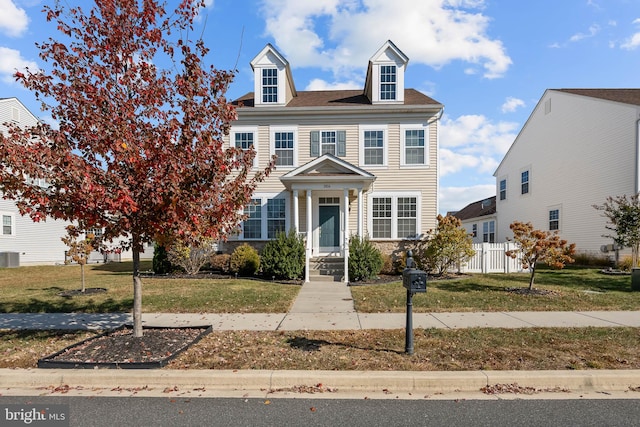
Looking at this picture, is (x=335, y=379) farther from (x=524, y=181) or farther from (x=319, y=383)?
(x=524, y=181)

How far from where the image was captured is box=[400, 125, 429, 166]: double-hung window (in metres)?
16.1

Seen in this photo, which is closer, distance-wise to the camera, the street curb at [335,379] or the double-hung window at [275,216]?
the street curb at [335,379]

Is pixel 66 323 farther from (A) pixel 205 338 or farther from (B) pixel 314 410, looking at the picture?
(B) pixel 314 410

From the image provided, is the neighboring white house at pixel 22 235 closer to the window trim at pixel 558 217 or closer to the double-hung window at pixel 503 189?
the window trim at pixel 558 217

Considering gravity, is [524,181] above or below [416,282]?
above

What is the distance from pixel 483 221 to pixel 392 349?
2636 centimetres

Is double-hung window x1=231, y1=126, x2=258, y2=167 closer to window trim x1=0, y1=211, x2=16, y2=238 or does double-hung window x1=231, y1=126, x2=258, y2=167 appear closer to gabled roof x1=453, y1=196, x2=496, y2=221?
window trim x1=0, y1=211, x2=16, y2=238

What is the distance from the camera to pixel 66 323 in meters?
7.32

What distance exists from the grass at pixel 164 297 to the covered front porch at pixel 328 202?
9.80 feet

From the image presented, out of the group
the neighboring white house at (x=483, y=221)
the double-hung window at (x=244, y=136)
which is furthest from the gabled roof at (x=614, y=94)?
the double-hung window at (x=244, y=136)

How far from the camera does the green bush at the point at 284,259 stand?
513 inches

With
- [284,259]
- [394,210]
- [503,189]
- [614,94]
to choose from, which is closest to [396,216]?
[394,210]

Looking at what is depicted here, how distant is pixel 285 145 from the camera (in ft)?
54.3

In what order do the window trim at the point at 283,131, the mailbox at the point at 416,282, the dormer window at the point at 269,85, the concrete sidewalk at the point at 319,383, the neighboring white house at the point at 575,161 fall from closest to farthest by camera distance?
1. the concrete sidewalk at the point at 319,383
2. the mailbox at the point at 416,282
3. the window trim at the point at 283,131
4. the dormer window at the point at 269,85
5. the neighboring white house at the point at 575,161
